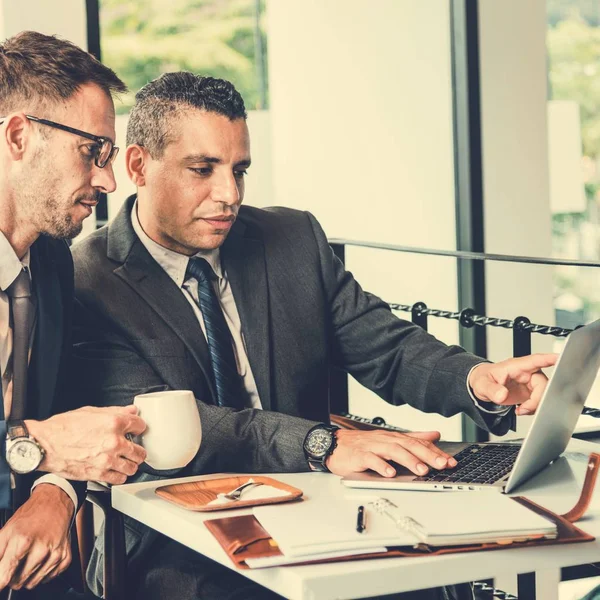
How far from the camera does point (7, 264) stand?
2.03m

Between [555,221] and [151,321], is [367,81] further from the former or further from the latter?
[151,321]

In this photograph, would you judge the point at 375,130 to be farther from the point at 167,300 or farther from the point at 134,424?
the point at 134,424

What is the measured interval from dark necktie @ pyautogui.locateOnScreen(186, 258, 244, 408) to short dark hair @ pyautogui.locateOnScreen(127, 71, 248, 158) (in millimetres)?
269

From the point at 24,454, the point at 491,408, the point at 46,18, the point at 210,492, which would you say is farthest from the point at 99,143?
the point at 46,18

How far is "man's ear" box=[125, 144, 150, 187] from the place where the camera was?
2344mm

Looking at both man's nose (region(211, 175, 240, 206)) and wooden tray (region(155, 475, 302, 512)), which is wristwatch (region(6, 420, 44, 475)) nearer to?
wooden tray (region(155, 475, 302, 512))

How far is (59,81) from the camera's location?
2027mm

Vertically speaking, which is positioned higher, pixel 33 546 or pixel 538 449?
pixel 538 449

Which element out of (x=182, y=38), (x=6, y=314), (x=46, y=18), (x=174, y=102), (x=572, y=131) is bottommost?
(x=6, y=314)

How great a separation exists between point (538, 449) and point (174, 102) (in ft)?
3.59

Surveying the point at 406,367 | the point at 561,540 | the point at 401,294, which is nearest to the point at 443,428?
the point at 401,294

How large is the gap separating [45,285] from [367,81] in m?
3.89

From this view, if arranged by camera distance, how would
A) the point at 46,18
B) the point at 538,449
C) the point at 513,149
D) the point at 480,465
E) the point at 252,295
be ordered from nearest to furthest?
the point at 538,449, the point at 480,465, the point at 252,295, the point at 46,18, the point at 513,149

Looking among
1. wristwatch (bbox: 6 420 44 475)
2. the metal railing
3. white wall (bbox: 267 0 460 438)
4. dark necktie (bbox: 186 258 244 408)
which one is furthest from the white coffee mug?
white wall (bbox: 267 0 460 438)
